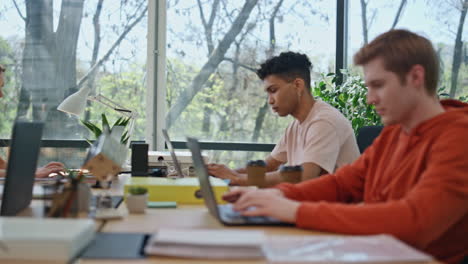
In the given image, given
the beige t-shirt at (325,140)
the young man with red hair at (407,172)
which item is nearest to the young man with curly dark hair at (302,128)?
the beige t-shirt at (325,140)

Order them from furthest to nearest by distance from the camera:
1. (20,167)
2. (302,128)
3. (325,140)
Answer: (302,128) → (325,140) → (20,167)

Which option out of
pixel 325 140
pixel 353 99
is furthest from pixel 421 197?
pixel 353 99

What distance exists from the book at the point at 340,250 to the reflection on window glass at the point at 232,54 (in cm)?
353

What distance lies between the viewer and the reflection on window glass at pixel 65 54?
485 cm

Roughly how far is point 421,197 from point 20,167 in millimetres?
1209

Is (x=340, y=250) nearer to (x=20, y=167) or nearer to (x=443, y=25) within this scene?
(x=20, y=167)

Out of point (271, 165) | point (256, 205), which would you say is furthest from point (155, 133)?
point (256, 205)

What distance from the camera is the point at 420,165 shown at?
1668 mm

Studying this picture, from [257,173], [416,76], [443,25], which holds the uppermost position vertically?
[443,25]

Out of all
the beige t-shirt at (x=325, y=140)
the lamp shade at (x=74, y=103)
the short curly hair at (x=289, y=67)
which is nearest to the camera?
the beige t-shirt at (x=325, y=140)

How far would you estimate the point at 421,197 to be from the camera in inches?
58.2

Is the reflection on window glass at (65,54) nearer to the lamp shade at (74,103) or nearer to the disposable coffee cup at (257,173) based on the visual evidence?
the lamp shade at (74,103)

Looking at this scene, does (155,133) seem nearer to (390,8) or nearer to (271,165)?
(271,165)

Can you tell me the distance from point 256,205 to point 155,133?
3402 millimetres
